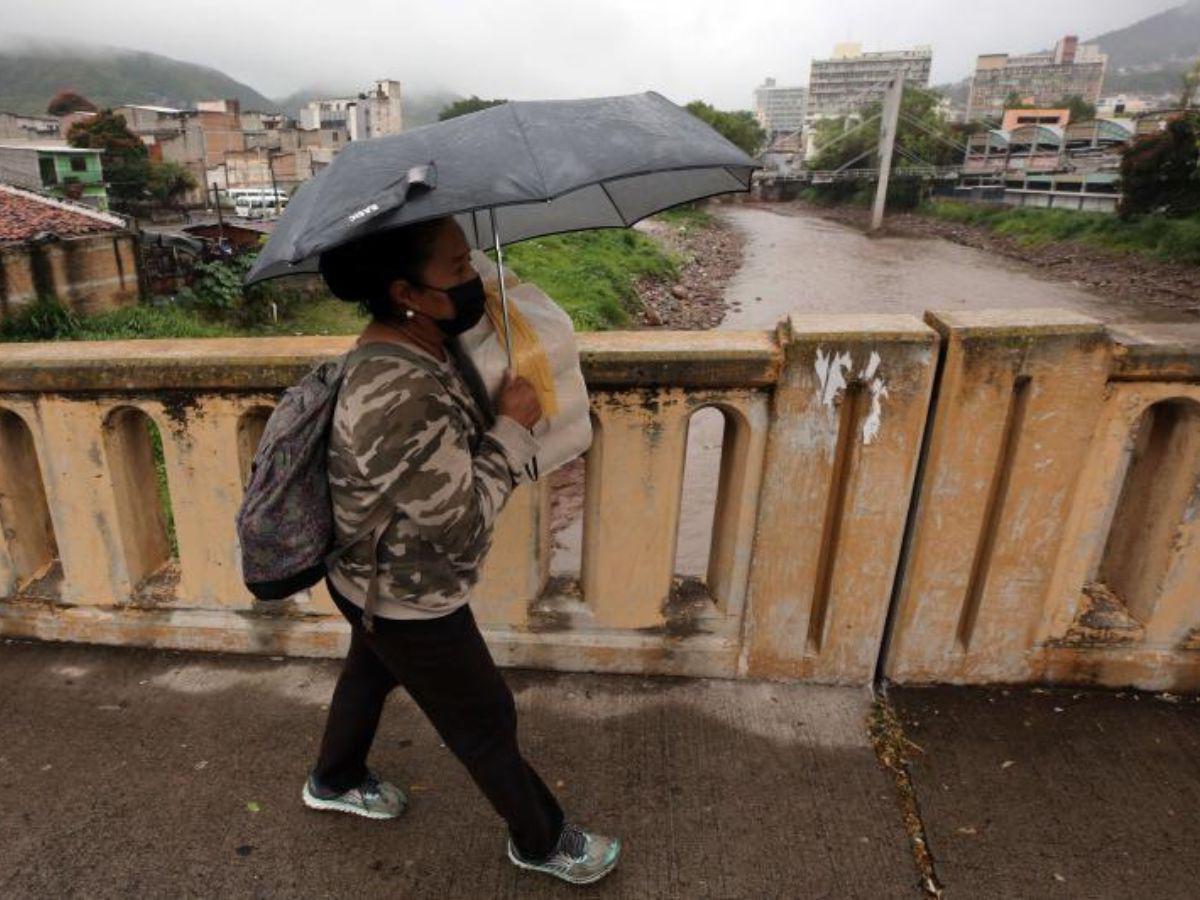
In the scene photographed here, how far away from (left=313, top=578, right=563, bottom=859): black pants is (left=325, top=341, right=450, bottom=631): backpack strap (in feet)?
0.22

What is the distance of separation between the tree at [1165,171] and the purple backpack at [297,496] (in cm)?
3382

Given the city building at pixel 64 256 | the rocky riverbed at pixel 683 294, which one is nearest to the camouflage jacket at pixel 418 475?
the rocky riverbed at pixel 683 294

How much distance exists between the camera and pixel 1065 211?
3741 cm

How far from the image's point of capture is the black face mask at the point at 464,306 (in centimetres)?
153

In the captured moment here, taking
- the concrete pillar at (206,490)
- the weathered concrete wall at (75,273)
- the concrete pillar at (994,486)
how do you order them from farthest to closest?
the weathered concrete wall at (75,273), the concrete pillar at (206,490), the concrete pillar at (994,486)

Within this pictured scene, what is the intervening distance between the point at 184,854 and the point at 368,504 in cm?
114

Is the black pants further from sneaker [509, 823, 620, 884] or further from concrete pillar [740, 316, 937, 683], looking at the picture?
concrete pillar [740, 316, 937, 683]

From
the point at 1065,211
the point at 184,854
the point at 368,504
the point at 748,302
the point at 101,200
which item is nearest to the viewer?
the point at 368,504

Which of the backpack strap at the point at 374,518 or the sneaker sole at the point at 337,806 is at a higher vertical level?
the backpack strap at the point at 374,518

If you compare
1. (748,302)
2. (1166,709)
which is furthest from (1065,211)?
(1166,709)

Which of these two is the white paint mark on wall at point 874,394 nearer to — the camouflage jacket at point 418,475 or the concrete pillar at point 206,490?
the camouflage jacket at point 418,475

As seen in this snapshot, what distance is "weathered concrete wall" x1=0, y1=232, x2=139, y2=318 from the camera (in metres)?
16.2

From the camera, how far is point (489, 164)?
4.45ft

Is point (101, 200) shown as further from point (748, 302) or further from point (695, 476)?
point (695, 476)
